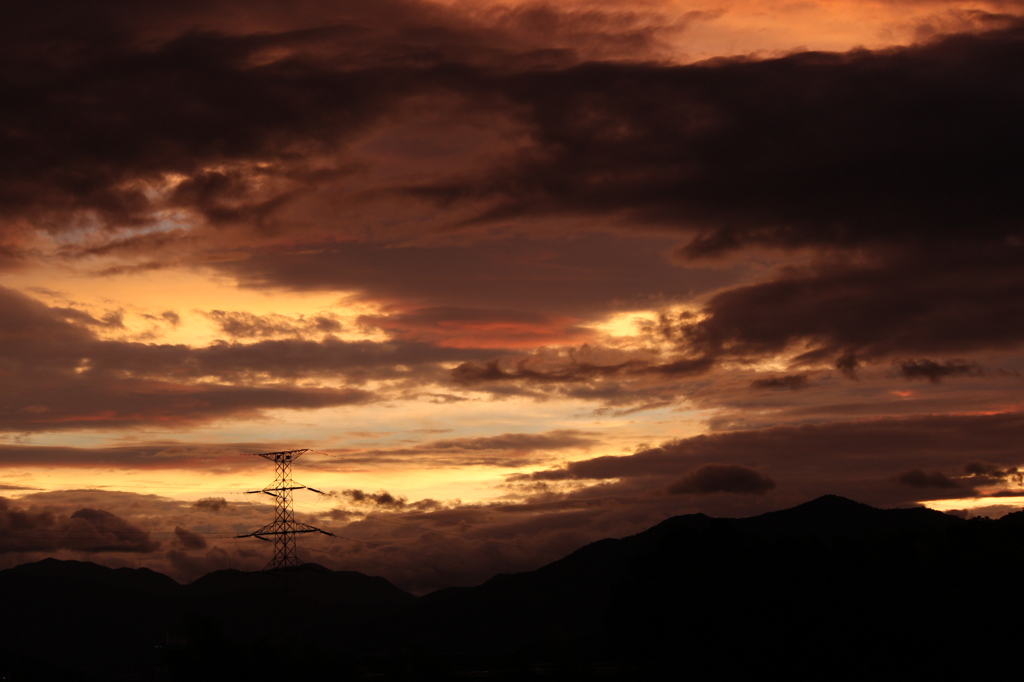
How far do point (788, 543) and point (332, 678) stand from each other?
2496 inches

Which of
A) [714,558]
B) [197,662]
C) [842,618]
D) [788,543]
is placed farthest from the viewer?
[714,558]

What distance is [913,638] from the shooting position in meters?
93.8

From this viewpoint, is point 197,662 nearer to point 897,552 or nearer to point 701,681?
point 701,681

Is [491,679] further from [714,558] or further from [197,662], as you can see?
[714,558]

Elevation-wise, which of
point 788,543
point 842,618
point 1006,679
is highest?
point 788,543

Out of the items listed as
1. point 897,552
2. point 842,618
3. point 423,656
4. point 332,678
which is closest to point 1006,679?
point 842,618

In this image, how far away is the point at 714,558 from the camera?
13525 cm

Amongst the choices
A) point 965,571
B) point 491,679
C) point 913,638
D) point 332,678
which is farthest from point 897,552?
point 332,678

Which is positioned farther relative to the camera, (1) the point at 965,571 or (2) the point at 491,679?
(1) the point at 965,571

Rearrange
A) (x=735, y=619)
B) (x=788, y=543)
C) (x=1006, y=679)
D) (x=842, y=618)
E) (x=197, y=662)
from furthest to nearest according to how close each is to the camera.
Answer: (x=788, y=543) → (x=735, y=619) → (x=842, y=618) → (x=1006, y=679) → (x=197, y=662)

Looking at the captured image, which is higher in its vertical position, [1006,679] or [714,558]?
[714,558]

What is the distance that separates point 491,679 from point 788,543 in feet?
154

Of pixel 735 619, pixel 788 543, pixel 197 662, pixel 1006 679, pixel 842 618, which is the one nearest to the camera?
pixel 197 662

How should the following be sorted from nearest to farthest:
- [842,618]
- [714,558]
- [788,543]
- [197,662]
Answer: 1. [197,662]
2. [842,618]
3. [788,543]
4. [714,558]
